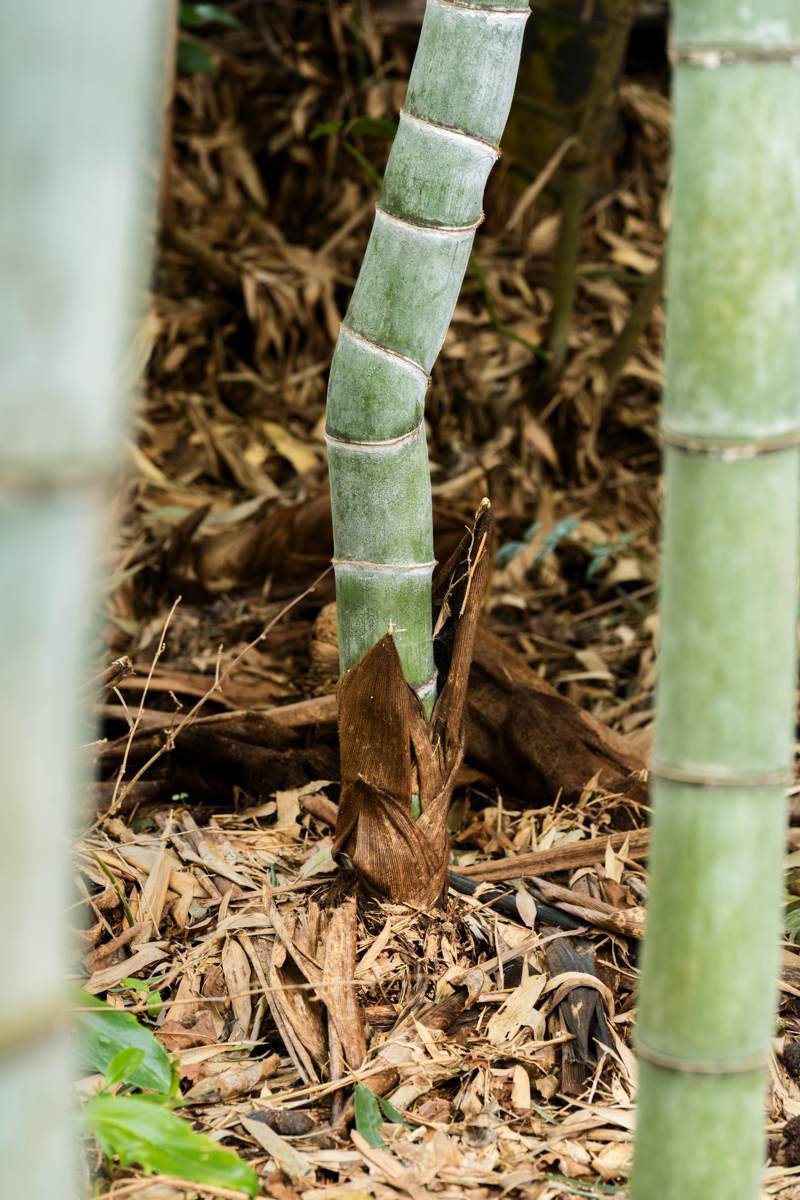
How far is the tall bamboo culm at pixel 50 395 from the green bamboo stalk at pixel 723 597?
0.96 feet

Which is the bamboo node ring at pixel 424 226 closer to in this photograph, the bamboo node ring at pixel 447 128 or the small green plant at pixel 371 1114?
the bamboo node ring at pixel 447 128

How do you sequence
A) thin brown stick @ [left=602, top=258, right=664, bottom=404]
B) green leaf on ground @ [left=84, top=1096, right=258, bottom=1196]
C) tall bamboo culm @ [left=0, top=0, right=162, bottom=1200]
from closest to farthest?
1. tall bamboo culm @ [left=0, top=0, right=162, bottom=1200]
2. green leaf on ground @ [left=84, top=1096, right=258, bottom=1196]
3. thin brown stick @ [left=602, top=258, right=664, bottom=404]

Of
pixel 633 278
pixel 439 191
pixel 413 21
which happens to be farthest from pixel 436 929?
pixel 413 21

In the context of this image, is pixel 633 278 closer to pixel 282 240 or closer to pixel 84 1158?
pixel 282 240

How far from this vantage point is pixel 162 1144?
808mm

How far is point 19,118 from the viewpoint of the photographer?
45 centimetres

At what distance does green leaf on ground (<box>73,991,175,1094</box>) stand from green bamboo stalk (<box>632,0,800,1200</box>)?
1.31 feet

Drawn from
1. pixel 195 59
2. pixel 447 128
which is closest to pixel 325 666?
pixel 447 128

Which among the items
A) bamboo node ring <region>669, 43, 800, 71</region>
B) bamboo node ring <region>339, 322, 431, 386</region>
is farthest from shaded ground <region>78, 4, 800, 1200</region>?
bamboo node ring <region>669, 43, 800, 71</region>

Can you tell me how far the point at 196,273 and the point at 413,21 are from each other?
930mm

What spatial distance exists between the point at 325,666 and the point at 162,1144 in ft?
3.16

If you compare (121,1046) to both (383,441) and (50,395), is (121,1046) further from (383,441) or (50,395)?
(50,395)

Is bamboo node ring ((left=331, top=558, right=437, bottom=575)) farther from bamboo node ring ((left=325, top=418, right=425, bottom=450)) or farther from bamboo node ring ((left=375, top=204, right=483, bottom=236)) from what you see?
bamboo node ring ((left=375, top=204, right=483, bottom=236))

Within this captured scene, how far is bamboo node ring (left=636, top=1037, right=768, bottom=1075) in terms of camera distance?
698mm
